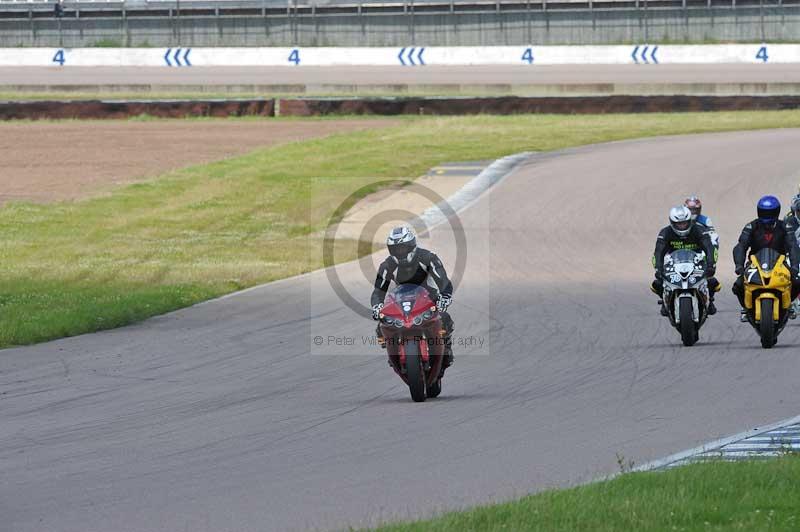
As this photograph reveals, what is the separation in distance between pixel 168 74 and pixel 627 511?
177 feet

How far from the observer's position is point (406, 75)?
5759cm

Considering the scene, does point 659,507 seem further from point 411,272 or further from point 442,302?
point 411,272

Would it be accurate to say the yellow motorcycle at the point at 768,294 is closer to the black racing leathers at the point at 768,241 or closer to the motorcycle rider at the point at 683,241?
the black racing leathers at the point at 768,241

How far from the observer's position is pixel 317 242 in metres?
24.5

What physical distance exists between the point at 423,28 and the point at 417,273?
5090cm

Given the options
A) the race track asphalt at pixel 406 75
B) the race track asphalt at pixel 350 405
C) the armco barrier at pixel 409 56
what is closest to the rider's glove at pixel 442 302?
the race track asphalt at pixel 350 405

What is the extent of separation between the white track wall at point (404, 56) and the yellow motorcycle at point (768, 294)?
4313 centimetres

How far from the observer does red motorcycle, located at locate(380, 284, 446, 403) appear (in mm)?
11391

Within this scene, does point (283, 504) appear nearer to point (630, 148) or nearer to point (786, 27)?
point (630, 148)

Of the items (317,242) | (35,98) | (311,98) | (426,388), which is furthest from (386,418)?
(35,98)

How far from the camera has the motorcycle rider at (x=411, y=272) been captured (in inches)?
454

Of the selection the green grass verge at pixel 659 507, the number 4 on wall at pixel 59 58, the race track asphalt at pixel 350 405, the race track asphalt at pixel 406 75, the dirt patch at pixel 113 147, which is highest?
the number 4 on wall at pixel 59 58

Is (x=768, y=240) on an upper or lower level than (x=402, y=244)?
lower

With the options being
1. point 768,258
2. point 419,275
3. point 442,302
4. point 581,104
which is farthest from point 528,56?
point 442,302
